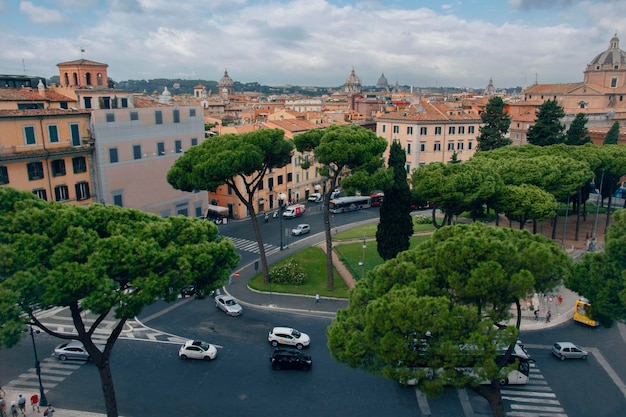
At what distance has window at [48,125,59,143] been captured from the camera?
44.4 meters

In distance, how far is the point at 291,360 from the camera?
28547 mm

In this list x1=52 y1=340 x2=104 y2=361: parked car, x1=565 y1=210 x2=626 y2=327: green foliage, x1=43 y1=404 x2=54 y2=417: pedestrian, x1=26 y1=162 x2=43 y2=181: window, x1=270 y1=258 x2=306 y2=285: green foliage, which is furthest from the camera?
x1=26 y1=162 x2=43 y2=181: window

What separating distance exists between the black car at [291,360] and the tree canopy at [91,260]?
764cm

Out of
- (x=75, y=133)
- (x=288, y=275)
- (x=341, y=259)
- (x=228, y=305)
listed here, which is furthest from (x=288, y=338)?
(x=75, y=133)

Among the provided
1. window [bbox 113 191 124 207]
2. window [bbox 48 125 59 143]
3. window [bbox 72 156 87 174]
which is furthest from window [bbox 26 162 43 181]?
window [bbox 113 191 124 207]

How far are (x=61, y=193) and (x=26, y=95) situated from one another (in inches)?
438

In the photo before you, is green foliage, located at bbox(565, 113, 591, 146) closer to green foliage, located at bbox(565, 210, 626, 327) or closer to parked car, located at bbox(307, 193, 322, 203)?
parked car, located at bbox(307, 193, 322, 203)

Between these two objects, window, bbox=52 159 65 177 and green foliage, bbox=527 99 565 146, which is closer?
window, bbox=52 159 65 177

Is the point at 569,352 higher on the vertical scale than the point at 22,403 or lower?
lower

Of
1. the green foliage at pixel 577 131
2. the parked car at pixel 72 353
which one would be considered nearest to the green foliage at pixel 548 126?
the green foliage at pixel 577 131

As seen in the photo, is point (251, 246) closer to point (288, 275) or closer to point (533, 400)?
point (288, 275)

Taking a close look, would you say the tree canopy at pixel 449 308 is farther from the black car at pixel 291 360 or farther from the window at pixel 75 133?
the window at pixel 75 133

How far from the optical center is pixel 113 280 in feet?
66.0

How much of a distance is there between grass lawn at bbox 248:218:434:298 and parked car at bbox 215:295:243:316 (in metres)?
4.12
